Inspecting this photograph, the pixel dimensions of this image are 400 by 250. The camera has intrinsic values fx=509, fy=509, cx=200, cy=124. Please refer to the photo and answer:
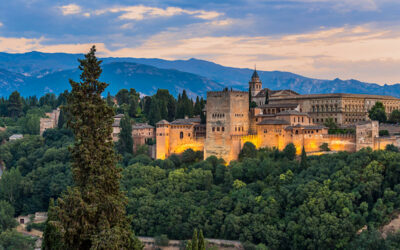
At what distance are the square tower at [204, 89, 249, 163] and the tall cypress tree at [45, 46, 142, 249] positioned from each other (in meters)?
36.1

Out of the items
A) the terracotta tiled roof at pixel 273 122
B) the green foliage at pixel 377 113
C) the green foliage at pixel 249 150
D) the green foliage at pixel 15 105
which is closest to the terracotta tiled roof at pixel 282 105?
the terracotta tiled roof at pixel 273 122

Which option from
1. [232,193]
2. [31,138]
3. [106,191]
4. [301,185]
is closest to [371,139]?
[301,185]

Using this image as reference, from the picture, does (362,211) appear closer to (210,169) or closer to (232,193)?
(232,193)

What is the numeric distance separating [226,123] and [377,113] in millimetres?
18441

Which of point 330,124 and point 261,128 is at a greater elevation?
point 330,124

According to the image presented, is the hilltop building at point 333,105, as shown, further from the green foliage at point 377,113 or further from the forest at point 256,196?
the forest at point 256,196

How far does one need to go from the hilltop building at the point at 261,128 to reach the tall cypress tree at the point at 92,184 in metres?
35.0

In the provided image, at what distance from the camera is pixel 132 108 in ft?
249

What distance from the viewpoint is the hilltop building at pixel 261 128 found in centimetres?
4778

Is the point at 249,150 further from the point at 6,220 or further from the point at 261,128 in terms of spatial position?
the point at 6,220

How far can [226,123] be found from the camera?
51.9 meters

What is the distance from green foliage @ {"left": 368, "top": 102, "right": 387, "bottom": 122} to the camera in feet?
188

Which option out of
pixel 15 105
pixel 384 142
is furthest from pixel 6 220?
pixel 15 105

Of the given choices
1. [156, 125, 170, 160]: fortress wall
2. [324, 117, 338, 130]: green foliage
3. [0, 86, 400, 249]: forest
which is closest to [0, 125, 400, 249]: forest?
[0, 86, 400, 249]: forest
